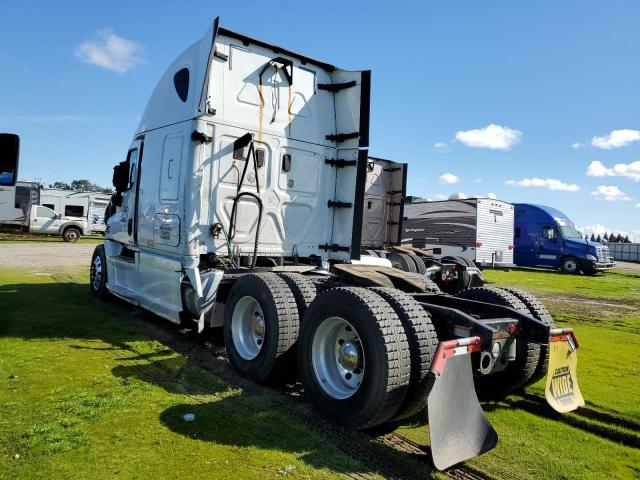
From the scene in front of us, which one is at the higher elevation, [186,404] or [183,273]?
[183,273]

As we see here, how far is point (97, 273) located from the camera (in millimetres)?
9117

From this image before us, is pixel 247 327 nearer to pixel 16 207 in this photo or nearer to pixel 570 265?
pixel 570 265

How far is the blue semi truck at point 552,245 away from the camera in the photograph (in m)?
23.5

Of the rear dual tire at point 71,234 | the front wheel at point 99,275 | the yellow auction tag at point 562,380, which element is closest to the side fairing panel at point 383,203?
the front wheel at point 99,275

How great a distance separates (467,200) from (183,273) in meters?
16.2

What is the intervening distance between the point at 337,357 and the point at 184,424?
131 cm

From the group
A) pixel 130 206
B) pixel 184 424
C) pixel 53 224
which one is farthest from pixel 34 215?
pixel 184 424

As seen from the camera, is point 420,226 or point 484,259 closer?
point 484,259

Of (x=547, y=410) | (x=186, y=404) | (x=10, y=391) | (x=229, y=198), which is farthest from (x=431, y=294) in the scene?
(x=10, y=391)

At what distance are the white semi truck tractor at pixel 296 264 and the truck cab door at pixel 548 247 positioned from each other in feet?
68.0

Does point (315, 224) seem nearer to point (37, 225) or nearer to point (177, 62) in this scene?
point (177, 62)

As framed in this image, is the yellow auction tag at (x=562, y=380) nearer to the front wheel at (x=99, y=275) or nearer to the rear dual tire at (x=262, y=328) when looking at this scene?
the rear dual tire at (x=262, y=328)

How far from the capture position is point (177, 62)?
6.54 metres

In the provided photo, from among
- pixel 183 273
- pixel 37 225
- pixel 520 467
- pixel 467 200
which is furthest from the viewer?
pixel 37 225
